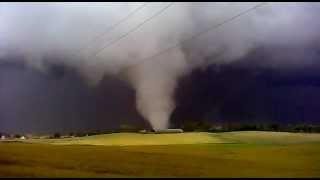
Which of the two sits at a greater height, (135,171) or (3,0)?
(3,0)

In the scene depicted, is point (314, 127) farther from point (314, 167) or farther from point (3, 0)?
point (3, 0)

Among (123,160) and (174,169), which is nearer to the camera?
(174,169)

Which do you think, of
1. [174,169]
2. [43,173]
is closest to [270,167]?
[174,169]

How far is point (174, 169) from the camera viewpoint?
3319cm

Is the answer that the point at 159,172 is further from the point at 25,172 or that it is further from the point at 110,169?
the point at 25,172

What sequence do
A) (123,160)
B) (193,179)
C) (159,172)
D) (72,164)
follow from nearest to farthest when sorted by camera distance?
(193,179), (159,172), (72,164), (123,160)

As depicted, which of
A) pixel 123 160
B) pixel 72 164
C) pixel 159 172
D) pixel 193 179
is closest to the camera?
pixel 193 179

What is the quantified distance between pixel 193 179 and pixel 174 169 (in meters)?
7.70

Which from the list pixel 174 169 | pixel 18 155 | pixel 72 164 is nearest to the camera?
pixel 174 169

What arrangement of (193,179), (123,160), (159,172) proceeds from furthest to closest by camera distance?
(123,160), (159,172), (193,179)

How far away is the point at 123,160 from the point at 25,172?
11436mm

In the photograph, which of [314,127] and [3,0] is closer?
[3,0]

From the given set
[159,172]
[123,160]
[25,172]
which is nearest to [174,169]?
[159,172]

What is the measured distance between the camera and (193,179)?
25.6 m
